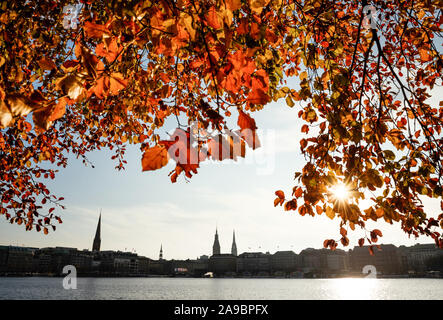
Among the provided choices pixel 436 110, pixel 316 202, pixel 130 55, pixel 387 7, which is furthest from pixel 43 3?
pixel 436 110

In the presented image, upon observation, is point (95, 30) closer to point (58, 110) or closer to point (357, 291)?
point (58, 110)

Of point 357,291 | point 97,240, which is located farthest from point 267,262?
point 97,240

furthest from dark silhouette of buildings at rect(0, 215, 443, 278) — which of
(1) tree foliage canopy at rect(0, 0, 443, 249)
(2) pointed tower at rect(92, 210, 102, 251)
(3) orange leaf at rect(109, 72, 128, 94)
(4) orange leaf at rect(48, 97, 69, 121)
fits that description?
(4) orange leaf at rect(48, 97, 69, 121)

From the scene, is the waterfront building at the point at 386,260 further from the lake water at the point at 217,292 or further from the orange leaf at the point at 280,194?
the orange leaf at the point at 280,194

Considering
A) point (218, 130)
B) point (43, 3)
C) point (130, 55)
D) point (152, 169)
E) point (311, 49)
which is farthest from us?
point (43, 3)

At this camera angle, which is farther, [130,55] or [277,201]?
[130,55]

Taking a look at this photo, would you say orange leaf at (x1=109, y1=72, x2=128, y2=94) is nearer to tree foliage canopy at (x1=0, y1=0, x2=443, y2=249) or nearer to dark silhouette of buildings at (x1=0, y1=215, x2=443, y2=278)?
tree foliage canopy at (x1=0, y1=0, x2=443, y2=249)

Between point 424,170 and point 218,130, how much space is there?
8.50 feet

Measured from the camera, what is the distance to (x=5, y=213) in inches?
313

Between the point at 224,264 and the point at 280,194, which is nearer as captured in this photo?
the point at 280,194
